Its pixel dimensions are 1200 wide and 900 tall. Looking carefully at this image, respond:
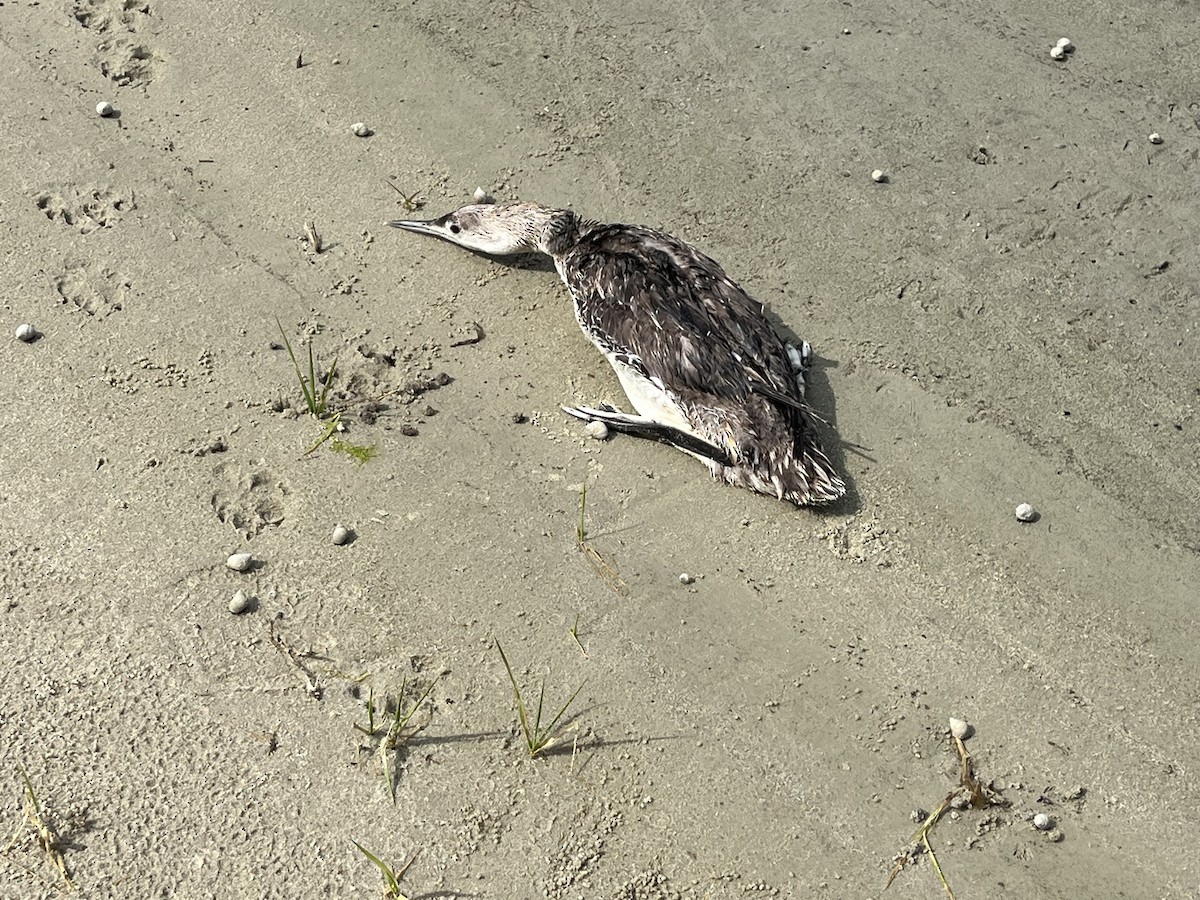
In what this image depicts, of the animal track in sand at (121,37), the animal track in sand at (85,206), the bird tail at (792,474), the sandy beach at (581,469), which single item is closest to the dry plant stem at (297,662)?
the sandy beach at (581,469)

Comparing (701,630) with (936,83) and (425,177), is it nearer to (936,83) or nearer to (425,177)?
(425,177)

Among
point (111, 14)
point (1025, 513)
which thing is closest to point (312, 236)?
point (111, 14)

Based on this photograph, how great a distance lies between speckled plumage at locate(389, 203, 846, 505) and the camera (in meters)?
4.99

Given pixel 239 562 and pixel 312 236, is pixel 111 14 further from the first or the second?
pixel 239 562

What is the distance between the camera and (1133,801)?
4148mm

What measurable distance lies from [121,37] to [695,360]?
4348 millimetres

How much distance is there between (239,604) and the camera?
4461 mm

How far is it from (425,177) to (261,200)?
899mm

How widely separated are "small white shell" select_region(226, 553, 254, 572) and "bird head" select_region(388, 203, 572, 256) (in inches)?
85.5

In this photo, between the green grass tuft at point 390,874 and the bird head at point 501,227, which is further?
the bird head at point 501,227

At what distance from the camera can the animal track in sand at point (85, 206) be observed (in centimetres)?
598

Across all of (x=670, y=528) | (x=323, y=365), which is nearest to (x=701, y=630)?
(x=670, y=528)

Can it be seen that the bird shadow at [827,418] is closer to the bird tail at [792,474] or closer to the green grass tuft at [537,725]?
the bird tail at [792,474]

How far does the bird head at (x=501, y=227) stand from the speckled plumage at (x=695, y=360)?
18 centimetres
